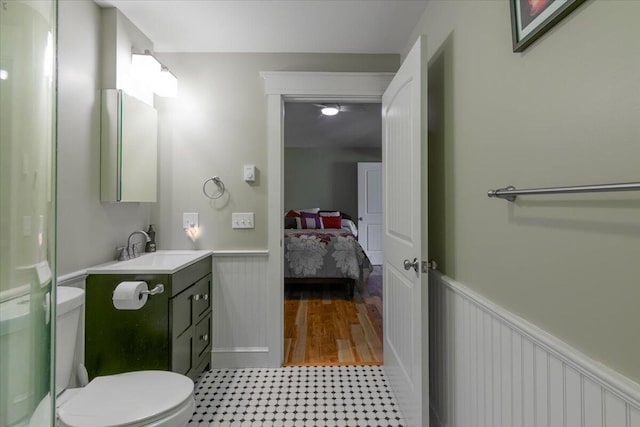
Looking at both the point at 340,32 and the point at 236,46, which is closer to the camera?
the point at 340,32

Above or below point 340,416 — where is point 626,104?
above

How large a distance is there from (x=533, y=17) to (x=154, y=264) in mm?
1961

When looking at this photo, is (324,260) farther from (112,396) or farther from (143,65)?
(112,396)

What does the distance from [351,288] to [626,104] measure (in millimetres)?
3559

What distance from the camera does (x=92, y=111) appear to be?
5.61 ft

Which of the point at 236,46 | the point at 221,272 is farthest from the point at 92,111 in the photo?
the point at 221,272

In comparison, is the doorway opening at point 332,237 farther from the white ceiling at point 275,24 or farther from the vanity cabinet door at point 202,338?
the vanity cabinet door at point 202,338

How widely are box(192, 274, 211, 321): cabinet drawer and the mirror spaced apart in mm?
650

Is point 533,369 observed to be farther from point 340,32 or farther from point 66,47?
point 66,47

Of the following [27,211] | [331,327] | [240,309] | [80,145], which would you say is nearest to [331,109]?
[331,327]

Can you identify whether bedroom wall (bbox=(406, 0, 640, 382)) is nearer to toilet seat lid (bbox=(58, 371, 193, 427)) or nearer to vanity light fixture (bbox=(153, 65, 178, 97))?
toilet seat lid (bbox=(58, 371, 193, 427))

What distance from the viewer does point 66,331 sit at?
1.26 meters

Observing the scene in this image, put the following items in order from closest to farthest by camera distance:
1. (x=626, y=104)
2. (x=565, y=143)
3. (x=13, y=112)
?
(x=13, y=112) → (x=626, y=104) → (x=565, y=143)

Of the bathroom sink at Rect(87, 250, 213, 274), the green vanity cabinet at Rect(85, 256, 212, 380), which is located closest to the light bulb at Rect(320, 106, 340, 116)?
the bathroom sink at Rect(87, 250, 213, 274)
